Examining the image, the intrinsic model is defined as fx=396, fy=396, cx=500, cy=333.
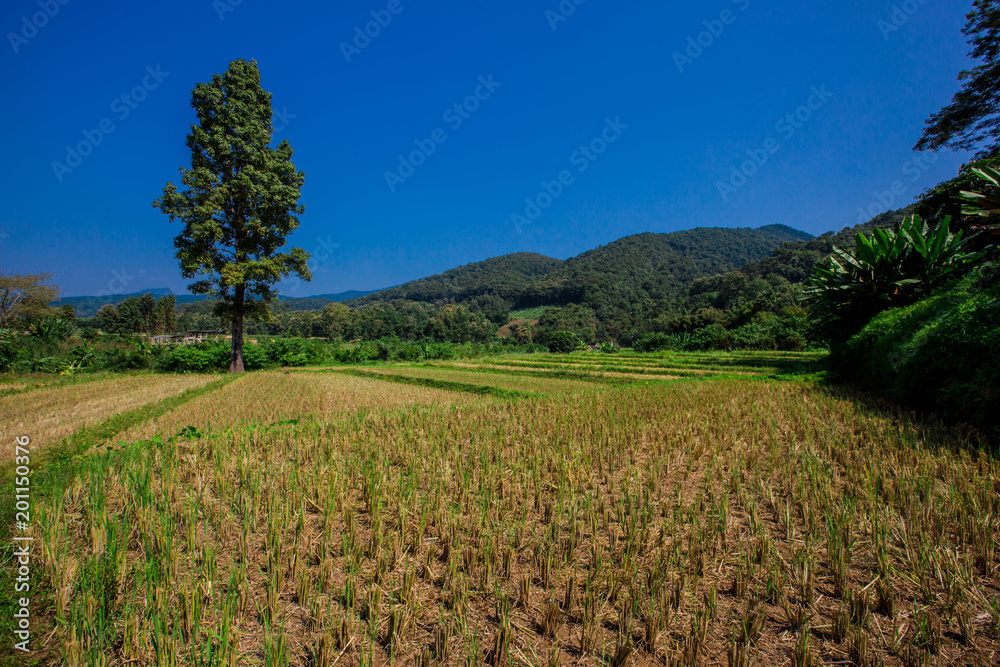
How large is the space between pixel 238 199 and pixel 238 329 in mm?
6194

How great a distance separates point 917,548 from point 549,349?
38.6 metres

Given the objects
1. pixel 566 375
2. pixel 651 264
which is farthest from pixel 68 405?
pixel 651 264

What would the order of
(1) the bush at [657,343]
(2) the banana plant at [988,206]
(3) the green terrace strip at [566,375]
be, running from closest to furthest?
1. (2) the banana plant at [988,206]
2. (3) the green terrace strip at [566,375]
3. (1) the bush at [657,343]

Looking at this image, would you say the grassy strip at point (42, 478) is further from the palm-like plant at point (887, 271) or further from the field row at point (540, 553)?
the palm-like plant at point (887, 271)

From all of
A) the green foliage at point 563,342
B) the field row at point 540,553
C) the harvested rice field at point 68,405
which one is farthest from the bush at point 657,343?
the harvested rice field at point 68,405

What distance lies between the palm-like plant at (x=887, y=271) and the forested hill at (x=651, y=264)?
258 feet

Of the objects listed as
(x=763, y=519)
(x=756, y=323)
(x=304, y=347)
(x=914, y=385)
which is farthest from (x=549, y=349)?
(x=763, y=519)

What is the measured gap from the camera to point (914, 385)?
5.94 metres

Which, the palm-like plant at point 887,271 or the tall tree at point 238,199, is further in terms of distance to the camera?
the tall tree at point 238,199

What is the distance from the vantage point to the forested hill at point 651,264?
3772 inches

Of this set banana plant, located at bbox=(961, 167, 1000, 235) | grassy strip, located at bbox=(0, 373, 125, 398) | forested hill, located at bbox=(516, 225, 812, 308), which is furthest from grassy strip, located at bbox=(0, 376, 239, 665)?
forested hill, located at bbox=(516, 225, 812, 308)

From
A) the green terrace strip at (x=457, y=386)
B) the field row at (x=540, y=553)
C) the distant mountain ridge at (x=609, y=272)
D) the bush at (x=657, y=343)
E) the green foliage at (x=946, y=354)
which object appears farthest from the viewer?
the distant mountain ridge at (x=609, y=272)

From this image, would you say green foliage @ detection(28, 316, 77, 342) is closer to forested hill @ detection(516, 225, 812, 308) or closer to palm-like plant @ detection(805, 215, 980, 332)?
palm-like plant @ detection(805, 215, 980, 332)

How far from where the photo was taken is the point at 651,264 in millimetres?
120500
